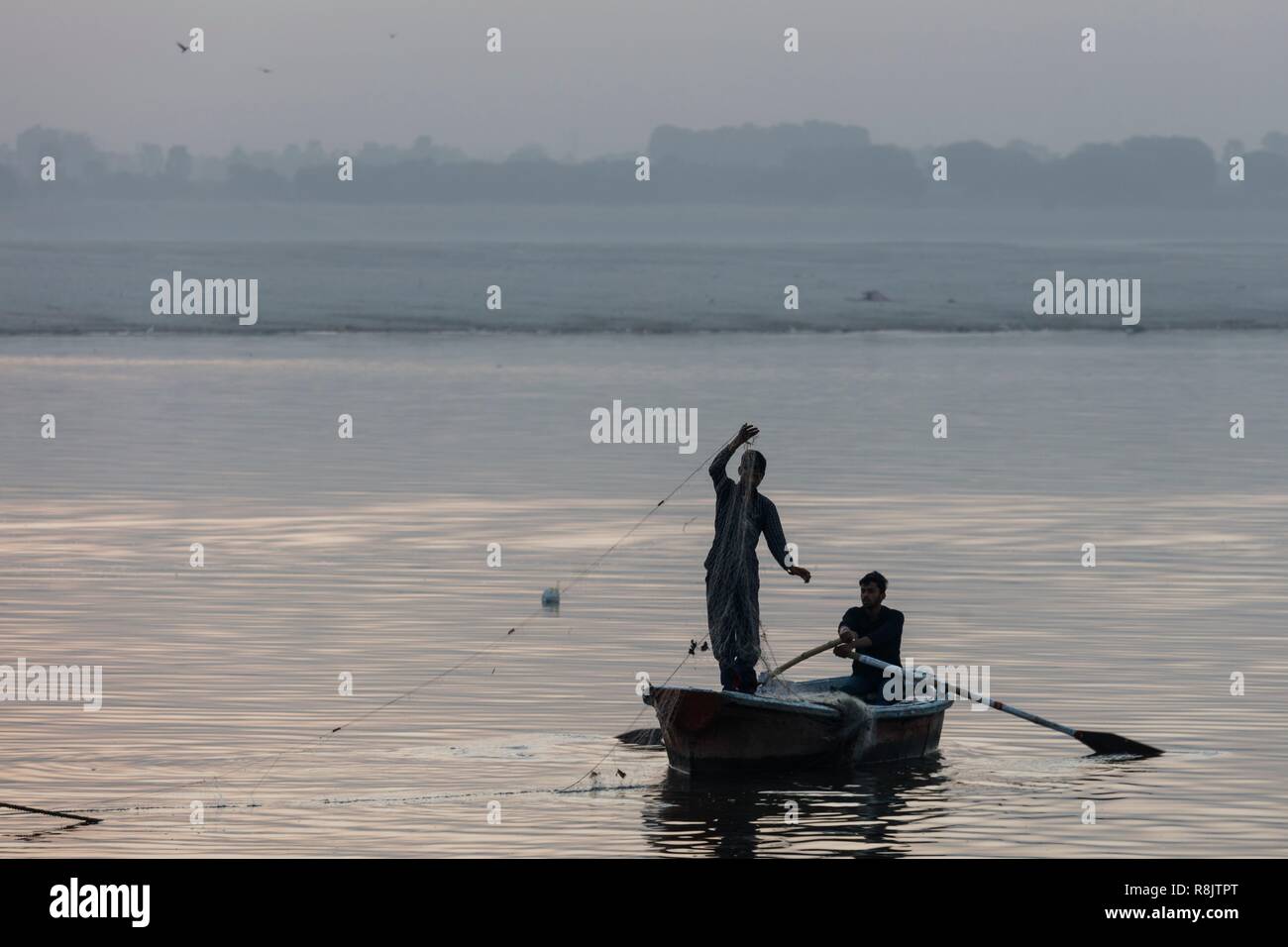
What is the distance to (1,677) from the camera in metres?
22.9

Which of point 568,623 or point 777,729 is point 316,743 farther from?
point 568,623

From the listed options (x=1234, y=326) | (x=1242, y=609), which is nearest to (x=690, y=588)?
(x=1242, y=609)

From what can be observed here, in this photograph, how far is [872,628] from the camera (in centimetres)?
2058

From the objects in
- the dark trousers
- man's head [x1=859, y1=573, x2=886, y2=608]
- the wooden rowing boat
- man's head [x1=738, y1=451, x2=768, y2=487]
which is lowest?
the wooden rowing boat

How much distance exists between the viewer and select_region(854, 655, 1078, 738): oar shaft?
20406 millimetres

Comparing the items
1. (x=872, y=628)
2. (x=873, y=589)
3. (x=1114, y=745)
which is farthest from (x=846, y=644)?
(x=1114, y=745)

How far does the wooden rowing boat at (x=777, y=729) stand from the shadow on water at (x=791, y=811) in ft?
0.45

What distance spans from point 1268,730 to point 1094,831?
14.6ft

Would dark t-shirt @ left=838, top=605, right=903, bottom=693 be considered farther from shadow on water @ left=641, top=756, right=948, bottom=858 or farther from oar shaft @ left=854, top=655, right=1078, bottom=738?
shadow on water @ left=641, top=756, right=948, bottom=858

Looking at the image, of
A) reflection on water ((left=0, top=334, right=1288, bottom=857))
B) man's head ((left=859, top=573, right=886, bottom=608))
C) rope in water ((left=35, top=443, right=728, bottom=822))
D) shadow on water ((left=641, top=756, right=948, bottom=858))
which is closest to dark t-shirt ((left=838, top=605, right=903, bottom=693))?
man's head ((left=859, top=573, right=886, bottom=608))

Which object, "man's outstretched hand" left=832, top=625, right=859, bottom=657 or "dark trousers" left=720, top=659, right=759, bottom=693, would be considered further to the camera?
"man's outstretched hand" left=832, top=625, right=859, bottom=657

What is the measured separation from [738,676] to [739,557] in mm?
1101

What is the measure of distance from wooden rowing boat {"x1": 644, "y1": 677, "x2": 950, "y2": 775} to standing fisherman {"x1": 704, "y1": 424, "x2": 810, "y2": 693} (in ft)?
1.90
